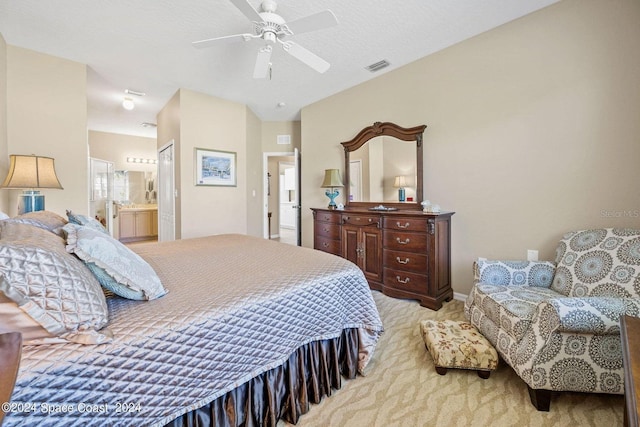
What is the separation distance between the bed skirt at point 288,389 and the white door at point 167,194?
11.7 ft

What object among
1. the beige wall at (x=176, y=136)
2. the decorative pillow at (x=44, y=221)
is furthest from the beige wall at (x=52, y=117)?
the decorative pillow at (x=44, y=221)

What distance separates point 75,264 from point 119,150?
7.29 m

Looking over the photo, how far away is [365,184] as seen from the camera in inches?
146

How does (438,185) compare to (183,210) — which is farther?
(183,210)

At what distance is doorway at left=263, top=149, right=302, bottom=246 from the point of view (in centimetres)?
496

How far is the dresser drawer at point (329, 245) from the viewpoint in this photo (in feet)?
11.5

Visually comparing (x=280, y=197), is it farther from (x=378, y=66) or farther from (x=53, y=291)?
(x=53, y=291)

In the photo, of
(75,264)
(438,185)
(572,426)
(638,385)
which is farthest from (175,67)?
(572,426)

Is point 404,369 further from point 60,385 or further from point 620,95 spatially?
point 620,95

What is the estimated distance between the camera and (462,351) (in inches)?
66.0

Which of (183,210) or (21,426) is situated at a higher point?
(183,210)

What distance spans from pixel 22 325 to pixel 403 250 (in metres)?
2.70

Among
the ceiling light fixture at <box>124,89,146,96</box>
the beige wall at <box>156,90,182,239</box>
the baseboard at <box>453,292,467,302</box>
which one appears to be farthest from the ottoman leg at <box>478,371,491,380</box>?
the ceiling light fixture at <box>124,89,146,96</box>

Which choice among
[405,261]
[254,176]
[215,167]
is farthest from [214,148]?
[405,261]
